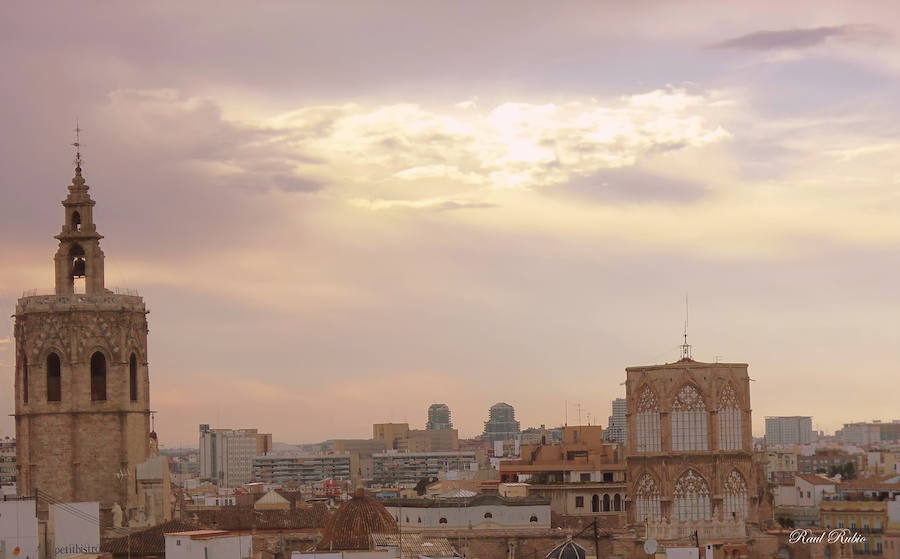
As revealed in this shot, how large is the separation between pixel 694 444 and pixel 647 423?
272 centimetres

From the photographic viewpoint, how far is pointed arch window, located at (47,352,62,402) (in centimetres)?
8725

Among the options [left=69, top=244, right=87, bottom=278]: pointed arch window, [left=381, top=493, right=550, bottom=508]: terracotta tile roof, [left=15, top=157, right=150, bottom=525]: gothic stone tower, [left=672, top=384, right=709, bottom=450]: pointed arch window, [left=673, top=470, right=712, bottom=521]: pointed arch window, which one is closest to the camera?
[left=15, top=157, right=150, bottom=525]: gothic stone tower

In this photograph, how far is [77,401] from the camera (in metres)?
86.9

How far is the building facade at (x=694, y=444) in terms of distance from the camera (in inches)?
4104

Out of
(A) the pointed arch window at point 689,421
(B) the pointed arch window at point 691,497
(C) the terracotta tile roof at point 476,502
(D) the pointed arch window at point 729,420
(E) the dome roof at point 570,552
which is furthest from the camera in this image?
(D) the pointed arch window at point 729,420

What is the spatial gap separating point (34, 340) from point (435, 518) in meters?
25.6

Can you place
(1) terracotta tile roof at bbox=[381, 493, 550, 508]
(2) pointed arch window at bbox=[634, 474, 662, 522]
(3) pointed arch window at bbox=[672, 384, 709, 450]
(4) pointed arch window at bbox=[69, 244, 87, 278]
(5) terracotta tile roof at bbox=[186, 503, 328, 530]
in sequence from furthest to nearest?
(2) pointed arch window at bbox=[634, 474, 662, 522] → (3) pointed arch window at bbox=[672, 384, 709, 450] → (1) terracotta tile roof at bbox=[381, 493, 550, 508] → (5) terracotta tile roof at bbox=[186, 503, 328, 530] → (4) pointed arch window at bbox=[69, 244, 87, 278]

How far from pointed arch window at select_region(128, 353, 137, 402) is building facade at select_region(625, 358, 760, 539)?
2895 cm

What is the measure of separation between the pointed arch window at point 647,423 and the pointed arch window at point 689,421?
101 cm

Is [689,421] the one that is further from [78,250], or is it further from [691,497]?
[78,250]

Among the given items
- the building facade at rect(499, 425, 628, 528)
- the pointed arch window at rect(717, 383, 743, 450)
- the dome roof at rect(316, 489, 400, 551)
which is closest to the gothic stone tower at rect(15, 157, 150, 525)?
the dome roof at rect(316, 489, 400, 551)

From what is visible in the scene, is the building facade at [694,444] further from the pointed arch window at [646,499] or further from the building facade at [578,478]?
the building facade at [578,478]

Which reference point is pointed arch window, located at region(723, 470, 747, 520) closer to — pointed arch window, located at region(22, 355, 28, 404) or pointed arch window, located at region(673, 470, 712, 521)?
pointed arch window, located at region(673, 470, 712, 521)

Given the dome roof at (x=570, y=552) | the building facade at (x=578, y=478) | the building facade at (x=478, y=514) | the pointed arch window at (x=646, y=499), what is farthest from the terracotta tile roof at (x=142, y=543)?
the building facade at (x=578, y=478)
